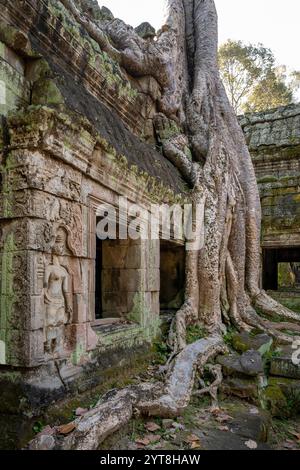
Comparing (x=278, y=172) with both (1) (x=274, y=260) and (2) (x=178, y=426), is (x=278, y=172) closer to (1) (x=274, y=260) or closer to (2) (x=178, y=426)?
(1) (x=274, y=260)

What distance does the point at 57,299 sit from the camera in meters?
2.84

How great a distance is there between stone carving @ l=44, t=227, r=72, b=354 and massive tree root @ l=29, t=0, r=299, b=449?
126cm

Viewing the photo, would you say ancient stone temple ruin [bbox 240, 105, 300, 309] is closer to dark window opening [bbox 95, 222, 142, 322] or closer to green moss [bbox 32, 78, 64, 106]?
dark window opening [bbox 95, 222, 142, 322]

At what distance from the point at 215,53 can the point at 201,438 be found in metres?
7.45

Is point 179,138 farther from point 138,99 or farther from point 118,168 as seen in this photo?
point 118,168

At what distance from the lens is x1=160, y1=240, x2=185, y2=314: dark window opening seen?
604 cm

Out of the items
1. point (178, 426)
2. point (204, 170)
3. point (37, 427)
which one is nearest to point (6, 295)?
point (37, 427)

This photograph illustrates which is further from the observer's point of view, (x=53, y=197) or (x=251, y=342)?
(x=251, y=342)

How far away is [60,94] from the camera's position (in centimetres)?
295

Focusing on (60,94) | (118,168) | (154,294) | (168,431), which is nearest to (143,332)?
(154,294)

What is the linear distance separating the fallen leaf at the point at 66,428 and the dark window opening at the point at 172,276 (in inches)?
140

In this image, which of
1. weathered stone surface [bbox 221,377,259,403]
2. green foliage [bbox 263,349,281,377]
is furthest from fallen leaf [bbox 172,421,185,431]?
green foliage [bbox 263,349,281,377]

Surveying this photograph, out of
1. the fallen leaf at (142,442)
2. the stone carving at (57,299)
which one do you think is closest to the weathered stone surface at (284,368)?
the fallen leaf at (142,442)

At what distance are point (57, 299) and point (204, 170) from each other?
414 cm
